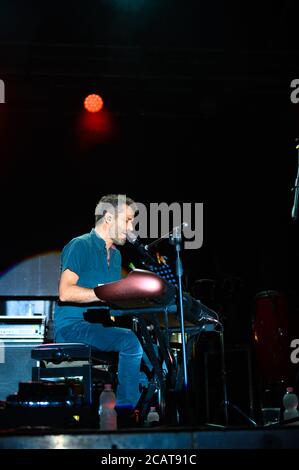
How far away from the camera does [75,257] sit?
380 centimetres

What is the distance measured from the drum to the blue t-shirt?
7.02 ft

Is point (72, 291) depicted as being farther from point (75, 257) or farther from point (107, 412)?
point (107, 412)

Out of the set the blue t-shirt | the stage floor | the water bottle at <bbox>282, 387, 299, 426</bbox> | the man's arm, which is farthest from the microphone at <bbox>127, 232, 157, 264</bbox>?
the water bottle at <bbox>282, 387, 299, 426</bbox>

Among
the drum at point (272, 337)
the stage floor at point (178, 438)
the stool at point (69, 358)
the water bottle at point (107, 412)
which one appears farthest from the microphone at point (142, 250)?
the drum at point (272, 337)

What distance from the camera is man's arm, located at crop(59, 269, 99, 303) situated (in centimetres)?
335

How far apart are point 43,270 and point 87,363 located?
3.42m

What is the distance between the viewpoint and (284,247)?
711 cm

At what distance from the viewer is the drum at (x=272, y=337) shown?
5.52m

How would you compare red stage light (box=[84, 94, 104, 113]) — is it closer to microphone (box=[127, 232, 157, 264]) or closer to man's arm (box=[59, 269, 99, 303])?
man's arm (box=[59, 269, 99, 303])

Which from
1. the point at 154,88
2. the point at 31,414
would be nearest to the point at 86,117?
the point at 154,88

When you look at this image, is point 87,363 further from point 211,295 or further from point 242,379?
point 242,379

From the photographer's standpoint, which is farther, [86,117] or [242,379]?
[86,117]

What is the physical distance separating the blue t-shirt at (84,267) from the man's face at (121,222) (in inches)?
4.7

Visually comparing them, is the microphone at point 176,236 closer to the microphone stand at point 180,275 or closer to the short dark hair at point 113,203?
the microphone stand at point 180,275
